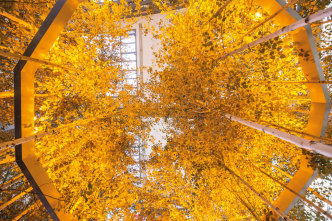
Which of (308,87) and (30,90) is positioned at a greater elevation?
(308,87)

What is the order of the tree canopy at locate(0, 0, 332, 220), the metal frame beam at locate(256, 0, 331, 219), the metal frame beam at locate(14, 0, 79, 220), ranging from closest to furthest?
the metal frame beam at locate(256, 0, 331, 219) < the metal frame beam at locate(14, 0, 79, 220) < the tree canopy at locate(0, 0, 332, 220)

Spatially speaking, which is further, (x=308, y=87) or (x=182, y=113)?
(x=182, y=113)

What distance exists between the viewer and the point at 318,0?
191 inches

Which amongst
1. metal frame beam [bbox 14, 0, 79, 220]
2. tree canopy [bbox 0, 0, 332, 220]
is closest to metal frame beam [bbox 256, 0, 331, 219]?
tree canopy [bbox 0, 0, 332, 220]

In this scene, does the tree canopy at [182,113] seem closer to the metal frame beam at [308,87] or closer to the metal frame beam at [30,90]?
the metal frame beam at [308,87]

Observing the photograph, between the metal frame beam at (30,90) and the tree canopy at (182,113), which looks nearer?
the metal frame beam at (30,90)

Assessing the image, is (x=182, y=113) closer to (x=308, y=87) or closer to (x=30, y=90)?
(x=308, y=87)

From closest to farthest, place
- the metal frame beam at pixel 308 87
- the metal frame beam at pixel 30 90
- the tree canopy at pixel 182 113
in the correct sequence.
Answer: the metal frame beam at pixel 308 87, the metal frame beam at pixel 30 90, the tree canopy at pixel 182 113

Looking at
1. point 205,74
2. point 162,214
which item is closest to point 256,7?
point 205,74

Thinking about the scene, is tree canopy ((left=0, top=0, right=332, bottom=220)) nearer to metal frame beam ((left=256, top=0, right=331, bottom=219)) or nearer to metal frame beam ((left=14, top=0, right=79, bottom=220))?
metal frame beam ((left=256, top=0, right=331, bottom=219))

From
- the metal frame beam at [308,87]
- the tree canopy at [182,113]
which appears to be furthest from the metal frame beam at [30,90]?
the metal frame beam at [308,87]

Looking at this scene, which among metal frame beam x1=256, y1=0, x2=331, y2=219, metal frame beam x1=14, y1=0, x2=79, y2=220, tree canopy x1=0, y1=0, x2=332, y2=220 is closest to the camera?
metal frame beam x1=256, y1=0, x2=331, y2=219

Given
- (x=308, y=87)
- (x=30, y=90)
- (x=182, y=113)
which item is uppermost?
(x=308, y=87)

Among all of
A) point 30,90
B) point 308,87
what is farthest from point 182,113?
point 30,90
